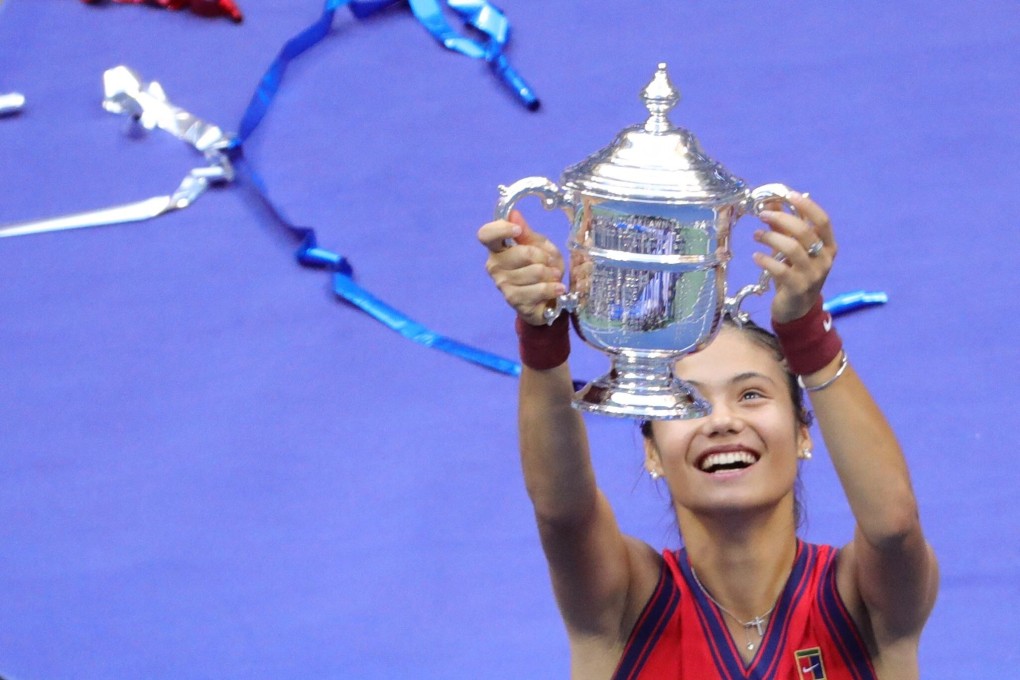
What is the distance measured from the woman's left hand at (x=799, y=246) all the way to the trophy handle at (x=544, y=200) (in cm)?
21

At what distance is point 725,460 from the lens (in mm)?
2027

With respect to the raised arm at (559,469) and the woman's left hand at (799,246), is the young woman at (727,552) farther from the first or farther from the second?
the woman's left hand at (799,246)

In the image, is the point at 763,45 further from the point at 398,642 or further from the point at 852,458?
the point at 852,458

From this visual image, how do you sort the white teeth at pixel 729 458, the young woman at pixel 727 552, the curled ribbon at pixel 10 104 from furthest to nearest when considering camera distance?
the curled ribbon at pixel 10 104, the white teeth at pixel 729 458, the young woman at pixel 727 552

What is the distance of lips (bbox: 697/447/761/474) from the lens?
2027 mm

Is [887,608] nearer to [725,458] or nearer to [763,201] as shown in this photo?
[725,458]

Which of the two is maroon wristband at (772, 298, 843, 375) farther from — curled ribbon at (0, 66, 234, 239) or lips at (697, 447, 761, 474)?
curled ribbon at (0, 66, 234, 239)

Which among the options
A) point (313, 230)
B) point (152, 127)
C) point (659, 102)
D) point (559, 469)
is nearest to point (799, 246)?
point (659, 102)

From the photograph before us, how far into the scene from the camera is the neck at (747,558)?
2062 mm

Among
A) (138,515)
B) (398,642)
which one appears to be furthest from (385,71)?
(398,642)

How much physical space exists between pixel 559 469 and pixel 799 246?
44 cm

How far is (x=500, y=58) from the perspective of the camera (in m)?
4.09

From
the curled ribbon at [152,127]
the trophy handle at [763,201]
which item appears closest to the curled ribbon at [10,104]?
the curled ribbon at [152,127]

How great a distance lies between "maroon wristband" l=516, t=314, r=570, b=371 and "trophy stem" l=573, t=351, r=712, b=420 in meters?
0.06
